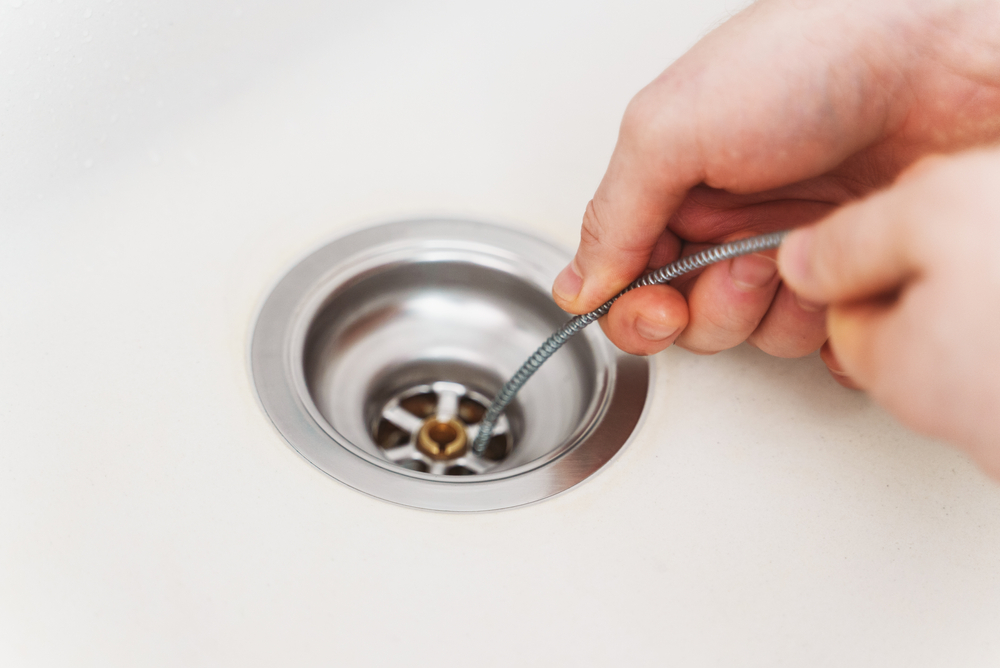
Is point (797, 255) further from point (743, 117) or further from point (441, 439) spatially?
point (441, 439)

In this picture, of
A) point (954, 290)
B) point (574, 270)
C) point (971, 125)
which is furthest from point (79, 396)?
point (971, 125)

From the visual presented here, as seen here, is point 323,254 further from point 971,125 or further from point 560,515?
point 971,125

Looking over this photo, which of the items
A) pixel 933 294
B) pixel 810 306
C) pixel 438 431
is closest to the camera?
pixel 933 294

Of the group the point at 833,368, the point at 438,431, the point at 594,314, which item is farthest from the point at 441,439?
the point at 833,368

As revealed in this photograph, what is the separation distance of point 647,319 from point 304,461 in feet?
0.71

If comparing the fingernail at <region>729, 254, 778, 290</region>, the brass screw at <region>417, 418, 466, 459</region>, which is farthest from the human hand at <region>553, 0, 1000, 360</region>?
the brass screw at <region>417, 418, 466, 459</region>

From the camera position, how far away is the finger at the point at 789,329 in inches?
17.4

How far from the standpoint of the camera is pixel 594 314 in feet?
1.54

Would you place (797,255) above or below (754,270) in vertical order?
above

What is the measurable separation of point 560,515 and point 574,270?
6.3 inches

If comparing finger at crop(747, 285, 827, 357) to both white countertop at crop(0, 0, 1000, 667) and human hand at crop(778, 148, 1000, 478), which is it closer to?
white countertop at crop(0, 0, 1000, 667)

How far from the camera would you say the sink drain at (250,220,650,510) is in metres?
0.42

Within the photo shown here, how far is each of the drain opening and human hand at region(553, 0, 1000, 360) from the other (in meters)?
0.14

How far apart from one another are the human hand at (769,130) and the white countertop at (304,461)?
0.04 m
